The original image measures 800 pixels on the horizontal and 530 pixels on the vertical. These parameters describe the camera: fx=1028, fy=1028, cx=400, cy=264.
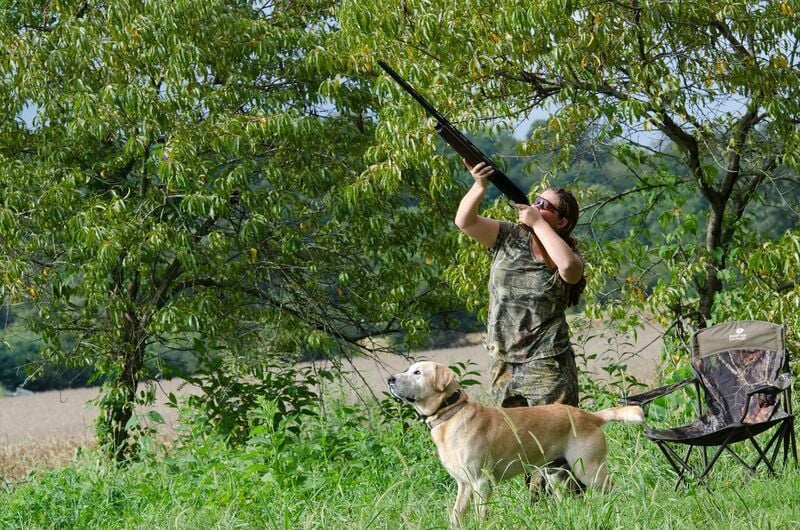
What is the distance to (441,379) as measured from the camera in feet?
12.6

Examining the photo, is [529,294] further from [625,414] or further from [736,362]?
[736,362]

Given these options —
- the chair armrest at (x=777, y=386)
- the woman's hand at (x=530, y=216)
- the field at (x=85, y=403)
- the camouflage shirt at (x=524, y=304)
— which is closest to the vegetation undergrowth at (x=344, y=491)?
the chair armrest at (x=777, y=386)

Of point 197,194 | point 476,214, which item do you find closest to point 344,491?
point 476,214

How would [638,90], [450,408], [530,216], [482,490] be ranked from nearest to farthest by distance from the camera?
[482,490] → [450,408] → [530,216] → [638,90]

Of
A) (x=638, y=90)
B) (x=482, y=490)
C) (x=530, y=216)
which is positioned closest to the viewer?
(x=482, y=490)

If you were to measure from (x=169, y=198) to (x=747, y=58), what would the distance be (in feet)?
14.3

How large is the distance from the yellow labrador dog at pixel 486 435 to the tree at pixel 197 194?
3.53 metres

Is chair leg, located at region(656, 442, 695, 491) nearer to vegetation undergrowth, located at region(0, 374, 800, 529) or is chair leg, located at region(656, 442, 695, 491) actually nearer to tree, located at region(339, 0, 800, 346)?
vegetation undergrowth, located at region(0, 374, 800, 529)

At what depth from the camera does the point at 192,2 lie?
7461 mm

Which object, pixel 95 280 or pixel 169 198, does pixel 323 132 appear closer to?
pixel 169 198

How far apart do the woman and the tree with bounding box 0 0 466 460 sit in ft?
10.5

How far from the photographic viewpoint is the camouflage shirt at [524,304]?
404 centimetres

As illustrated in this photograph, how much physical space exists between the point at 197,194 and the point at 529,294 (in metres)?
3.92

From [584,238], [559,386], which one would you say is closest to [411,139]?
[584,238]
